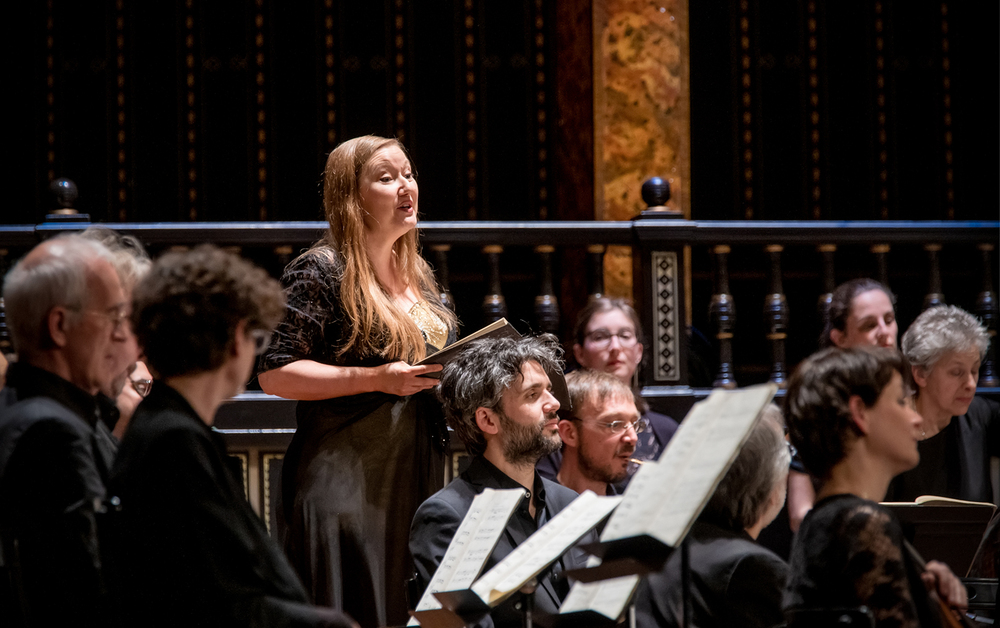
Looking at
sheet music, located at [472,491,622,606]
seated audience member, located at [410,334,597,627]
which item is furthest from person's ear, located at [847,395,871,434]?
seated audience member, located at [410,334,597,627]

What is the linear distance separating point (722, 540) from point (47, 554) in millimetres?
1336

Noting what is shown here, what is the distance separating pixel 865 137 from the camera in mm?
5930

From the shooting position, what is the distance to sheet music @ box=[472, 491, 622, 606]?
1.98 m

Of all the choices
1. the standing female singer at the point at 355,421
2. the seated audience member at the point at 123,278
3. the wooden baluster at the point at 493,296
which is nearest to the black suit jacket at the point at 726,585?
the standing female singer at the point at 355,421

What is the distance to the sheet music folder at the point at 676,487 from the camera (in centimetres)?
165

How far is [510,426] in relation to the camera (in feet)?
8.87

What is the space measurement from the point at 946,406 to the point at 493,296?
5.17 ft

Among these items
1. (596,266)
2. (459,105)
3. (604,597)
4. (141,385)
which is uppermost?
(459,105)

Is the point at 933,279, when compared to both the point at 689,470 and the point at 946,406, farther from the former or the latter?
the point at 689,470

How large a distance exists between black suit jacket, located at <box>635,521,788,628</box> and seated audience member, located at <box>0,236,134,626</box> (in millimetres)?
1097

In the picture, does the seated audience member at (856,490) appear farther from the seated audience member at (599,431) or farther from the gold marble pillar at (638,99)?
the gold marble pillar at (638,99)

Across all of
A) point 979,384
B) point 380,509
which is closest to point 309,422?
point 380,509

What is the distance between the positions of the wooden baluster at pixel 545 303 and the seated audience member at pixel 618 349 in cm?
28

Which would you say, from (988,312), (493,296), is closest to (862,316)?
(988,312)
